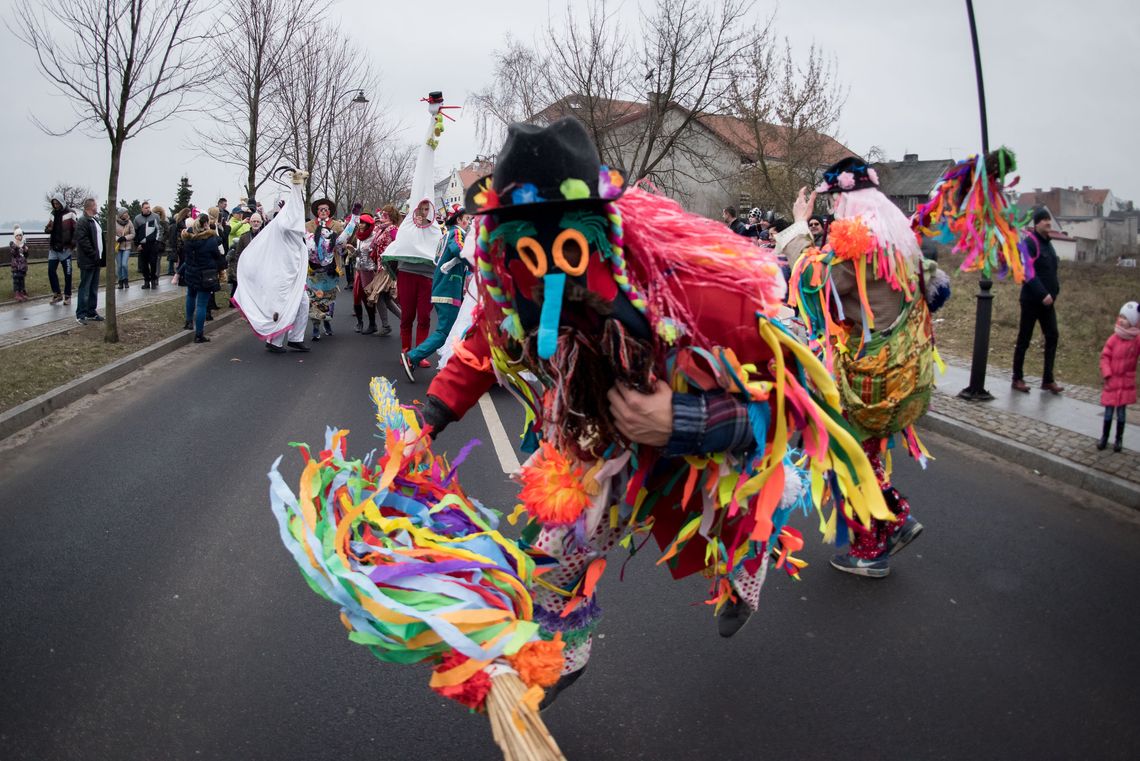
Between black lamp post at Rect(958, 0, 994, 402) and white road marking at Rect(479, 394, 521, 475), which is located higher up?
black lamp post at Rect(958, 0, 994, 402)

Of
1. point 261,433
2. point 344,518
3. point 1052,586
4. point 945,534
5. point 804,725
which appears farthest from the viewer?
point 261,433

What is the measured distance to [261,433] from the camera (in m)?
6.62

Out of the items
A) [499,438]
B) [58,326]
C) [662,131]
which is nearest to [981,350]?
[499,438]

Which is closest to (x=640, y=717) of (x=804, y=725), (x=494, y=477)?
(x=804, y=725)

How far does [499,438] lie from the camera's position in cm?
659

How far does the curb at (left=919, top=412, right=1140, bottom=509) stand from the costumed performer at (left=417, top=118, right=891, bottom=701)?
4038mm

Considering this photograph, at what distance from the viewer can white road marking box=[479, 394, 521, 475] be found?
228 inches

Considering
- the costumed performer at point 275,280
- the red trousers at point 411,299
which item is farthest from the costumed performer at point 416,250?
the costumed performer at point 275,280

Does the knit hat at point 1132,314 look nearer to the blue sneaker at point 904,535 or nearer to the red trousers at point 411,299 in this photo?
the blue sneaker at point 904,535

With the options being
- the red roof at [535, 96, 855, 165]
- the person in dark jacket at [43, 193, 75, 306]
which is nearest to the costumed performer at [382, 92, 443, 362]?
the person in dark jacket at [43, 193, 75, 306]

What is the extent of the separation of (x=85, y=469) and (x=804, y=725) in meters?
5.04

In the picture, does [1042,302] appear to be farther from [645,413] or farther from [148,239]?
[148,239]

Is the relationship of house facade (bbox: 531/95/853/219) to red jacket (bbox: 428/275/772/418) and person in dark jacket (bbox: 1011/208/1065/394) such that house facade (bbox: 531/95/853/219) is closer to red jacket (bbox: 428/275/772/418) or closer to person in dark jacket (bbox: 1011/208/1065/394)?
person in dark jacket (bbox: 1011/208/1065/394)

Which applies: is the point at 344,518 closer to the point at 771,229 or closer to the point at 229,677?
the point at 229,677
